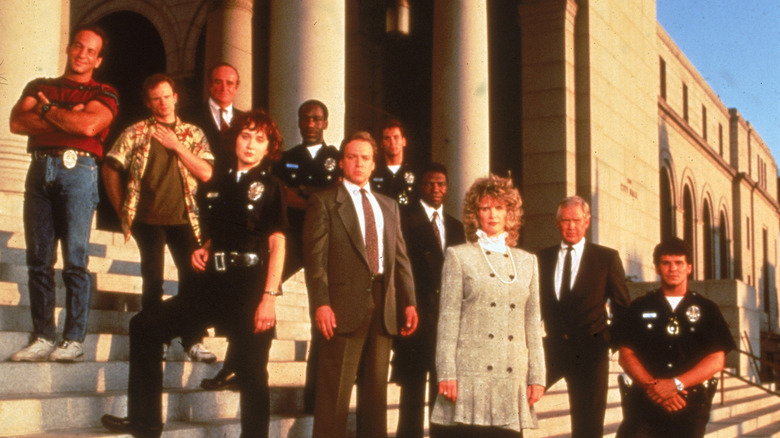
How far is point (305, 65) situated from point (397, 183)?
14.3 ft

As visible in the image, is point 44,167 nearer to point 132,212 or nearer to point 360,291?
point 132,212

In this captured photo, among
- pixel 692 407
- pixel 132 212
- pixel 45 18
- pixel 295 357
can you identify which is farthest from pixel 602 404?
pixel 45 18

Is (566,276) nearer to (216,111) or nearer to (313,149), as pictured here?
(313,149)

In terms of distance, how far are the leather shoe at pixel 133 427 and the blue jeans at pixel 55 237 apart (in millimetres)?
843

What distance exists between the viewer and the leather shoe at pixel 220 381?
20.3 ft

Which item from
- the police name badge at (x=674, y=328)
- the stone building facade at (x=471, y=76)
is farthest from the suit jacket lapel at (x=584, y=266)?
the stone building facade at (x=471, y=76)

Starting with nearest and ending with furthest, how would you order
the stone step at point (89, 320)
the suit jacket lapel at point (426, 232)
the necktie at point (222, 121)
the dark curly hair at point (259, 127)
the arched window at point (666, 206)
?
the dark curly hair at point (259, 127), the stone step at point (89, 320), the suit jacket lapel at point (426, 232), the necktie at point (222, 121), the arched window at point (666, 206)

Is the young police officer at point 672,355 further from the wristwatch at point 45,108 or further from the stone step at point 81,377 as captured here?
the wristwatch at point 45,108

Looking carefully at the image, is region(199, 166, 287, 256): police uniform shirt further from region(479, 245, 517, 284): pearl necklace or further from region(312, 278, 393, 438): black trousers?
region(479, 245, 517, 284): pearl necklace

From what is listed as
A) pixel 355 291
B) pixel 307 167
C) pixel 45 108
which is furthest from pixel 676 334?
pixel 45 108

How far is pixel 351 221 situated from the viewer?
5305 mm

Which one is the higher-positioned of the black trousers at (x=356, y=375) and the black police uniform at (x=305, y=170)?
the black police uniform at (x=305, y=170)

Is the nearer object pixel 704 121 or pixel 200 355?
pixel 200 355

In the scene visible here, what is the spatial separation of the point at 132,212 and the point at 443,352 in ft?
7.72
